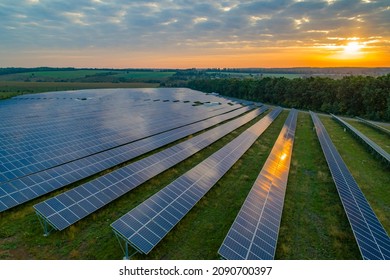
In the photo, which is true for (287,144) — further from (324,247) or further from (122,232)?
(122,232)

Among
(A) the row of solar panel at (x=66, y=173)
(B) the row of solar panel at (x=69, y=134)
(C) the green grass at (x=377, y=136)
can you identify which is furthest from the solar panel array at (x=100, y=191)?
(C) the green grass at (x=377, y=136)

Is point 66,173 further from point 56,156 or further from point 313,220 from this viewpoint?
point 313,220

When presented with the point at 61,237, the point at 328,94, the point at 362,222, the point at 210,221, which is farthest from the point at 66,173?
the point at 328,94

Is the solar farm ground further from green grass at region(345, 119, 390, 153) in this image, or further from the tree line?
the tree line

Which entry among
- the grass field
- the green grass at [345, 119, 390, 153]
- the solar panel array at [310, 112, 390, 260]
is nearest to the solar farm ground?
the grass field
